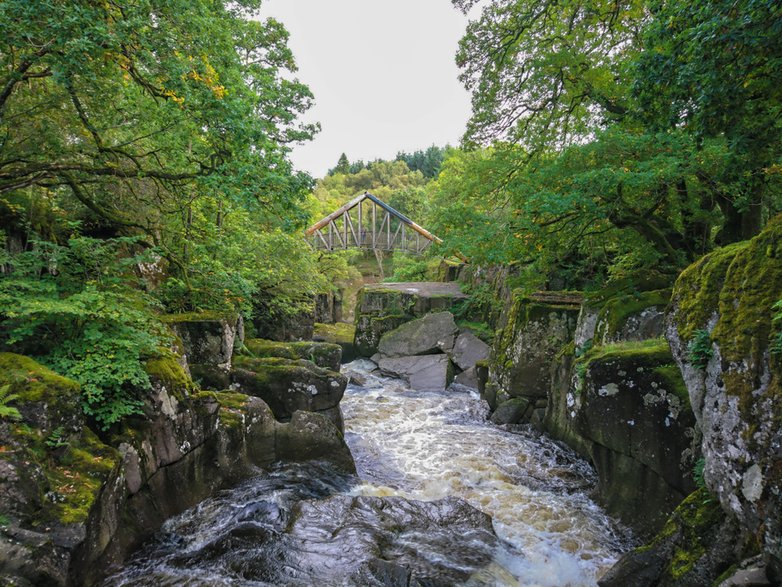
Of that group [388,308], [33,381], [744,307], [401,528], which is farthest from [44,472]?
[388,308]

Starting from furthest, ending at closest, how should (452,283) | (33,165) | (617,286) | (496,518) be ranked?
(452,283) < (617,286) < (496,518) < (33,165)

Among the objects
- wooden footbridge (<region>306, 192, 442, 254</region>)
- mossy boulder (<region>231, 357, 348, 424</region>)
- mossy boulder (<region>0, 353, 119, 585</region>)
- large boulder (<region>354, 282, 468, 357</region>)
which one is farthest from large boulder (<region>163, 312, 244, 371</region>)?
wooden footbridge (<region>306, 192, 442, 254</region>)

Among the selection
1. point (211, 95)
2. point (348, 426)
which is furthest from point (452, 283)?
point (211, 95)

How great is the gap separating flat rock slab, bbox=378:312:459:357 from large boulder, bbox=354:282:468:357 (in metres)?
1.36

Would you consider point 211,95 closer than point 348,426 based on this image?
Yes

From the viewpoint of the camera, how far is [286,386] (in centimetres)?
845

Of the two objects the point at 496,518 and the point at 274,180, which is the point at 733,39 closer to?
the point at 274,180

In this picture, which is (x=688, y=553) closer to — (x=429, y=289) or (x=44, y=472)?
(x=44, y=472)

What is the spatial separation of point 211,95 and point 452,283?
19866mm

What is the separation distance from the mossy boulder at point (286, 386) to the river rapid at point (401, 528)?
1.32 meters

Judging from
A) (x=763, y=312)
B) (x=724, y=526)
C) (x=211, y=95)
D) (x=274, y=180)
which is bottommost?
(x=724, y=526)

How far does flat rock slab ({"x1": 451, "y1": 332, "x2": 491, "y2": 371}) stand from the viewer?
1609cm

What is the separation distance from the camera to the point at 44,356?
14.7 feet

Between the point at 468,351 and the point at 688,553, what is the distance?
12.8m
